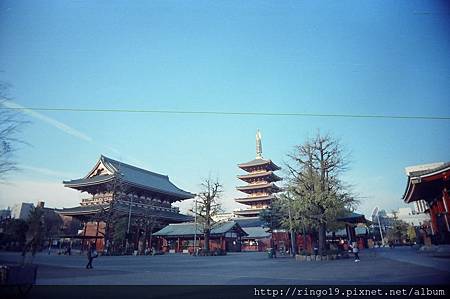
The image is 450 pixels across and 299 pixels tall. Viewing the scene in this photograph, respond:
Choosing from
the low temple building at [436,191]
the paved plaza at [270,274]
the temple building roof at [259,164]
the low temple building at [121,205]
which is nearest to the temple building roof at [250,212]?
the temple building roof at [259,164]

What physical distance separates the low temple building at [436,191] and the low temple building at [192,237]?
2423 centimetres

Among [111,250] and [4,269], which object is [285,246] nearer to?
[111,250]

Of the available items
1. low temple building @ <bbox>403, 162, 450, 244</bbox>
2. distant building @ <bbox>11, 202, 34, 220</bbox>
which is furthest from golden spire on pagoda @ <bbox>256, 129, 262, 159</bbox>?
distant building @ <bbox>11, 202, 34, 220</bbox>

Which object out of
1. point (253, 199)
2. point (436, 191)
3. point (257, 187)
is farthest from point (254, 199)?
point (436, 191)

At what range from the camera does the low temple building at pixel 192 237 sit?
3854 cm

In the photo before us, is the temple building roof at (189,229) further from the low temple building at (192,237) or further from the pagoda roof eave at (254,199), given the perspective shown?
the pagoda roof eave at (254,199)

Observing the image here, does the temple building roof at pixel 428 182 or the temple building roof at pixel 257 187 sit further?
the temple building roof at pixel 257 187

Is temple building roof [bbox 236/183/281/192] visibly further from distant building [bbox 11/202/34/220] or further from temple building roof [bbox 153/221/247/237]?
distant building [bbox 11/202/34/220]

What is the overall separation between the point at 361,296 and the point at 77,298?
678cm

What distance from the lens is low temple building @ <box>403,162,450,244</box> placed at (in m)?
15.1

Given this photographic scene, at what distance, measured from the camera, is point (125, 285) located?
8.62 metres

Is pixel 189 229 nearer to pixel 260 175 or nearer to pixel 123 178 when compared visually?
pixel 123 178

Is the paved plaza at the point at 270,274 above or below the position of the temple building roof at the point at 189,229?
below

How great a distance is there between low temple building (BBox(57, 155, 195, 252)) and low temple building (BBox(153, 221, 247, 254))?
83.3 inches
